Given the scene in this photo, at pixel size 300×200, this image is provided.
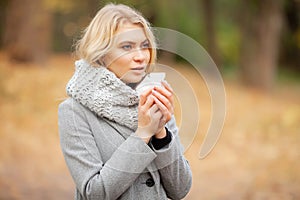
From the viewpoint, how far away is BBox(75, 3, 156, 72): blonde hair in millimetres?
2336

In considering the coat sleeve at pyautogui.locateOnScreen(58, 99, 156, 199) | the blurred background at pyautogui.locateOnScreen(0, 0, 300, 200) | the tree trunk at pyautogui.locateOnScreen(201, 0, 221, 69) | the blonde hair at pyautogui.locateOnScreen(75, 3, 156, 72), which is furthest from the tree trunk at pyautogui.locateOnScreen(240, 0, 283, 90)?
the coat sleeve at pyautogui.locateOnScreen(58, 99, 156, 199)

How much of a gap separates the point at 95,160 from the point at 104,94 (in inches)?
10.5

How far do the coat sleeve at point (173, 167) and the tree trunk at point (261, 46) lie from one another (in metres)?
15.7

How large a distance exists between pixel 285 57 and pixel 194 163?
21.6 m

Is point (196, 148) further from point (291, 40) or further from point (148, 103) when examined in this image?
point (291, 40)

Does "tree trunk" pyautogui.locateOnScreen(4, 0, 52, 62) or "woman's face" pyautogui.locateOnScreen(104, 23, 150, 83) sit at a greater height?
"woman's face" pyautogui.locateOnScreen(104, 23, 150, 83)

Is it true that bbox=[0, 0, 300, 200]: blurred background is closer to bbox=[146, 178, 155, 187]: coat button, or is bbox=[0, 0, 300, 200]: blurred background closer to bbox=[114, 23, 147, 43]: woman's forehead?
bbox=[114, 23, 147, 43]: woman's forehead

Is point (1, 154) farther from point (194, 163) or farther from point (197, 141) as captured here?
point (197, 141)

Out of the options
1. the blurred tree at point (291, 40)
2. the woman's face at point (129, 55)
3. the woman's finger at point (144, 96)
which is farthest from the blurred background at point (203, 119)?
the blurred tree at point (291, 40)

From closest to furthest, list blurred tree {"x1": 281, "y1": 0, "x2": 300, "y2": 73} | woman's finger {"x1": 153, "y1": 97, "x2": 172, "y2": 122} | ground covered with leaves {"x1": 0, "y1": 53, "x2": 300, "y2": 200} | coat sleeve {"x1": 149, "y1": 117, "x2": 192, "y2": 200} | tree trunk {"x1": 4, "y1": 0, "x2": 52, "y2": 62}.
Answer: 1. woman's finger {"x1": 153, "y1": 97, "x2": 172, "y2": 122}
2. coat sleeve {"x1": 149, "y1": 117, "x2": 192, "y2": 200}
3. ground covered with leaves {"x1": 0, "y1": 53, "x2": 300, "y2": 200}
4. tree trunk {"x1": 4, "y1": 0, "x2": 52, "y2": 62}
5. blurred tree {"x1": 281, "y1": 0, "x2": 300, "y2": 73}

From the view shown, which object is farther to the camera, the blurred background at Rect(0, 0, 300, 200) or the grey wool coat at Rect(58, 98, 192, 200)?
the blurred background at Rect(0, 0, 300, 200)

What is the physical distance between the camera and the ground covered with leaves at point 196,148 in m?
7.02

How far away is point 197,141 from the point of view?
391 inches

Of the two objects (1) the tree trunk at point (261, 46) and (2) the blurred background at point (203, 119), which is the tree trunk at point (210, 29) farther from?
(1) the tree trunk at point (261, 46)
